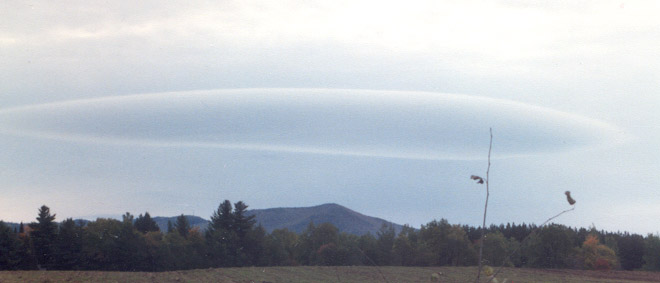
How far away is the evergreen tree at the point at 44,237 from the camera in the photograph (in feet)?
193

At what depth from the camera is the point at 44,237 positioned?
2356 inches

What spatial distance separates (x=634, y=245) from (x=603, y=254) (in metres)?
16.3

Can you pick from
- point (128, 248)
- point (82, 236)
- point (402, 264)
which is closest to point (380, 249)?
point (402, 264)

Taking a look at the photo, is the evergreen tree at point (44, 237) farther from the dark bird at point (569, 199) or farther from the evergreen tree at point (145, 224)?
the dark bird at point (569, 199)

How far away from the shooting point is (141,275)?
37750mm

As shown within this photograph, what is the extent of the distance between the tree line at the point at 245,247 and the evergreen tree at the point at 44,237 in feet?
0.32

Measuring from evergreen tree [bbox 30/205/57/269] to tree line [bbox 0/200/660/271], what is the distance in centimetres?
10

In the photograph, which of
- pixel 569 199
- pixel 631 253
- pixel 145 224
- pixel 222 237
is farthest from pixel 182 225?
pixel 569 199

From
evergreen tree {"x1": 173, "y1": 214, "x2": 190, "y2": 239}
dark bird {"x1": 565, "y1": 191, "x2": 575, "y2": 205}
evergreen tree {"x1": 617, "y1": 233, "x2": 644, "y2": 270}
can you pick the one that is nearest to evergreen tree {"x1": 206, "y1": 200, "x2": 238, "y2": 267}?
evergreen tree {"x1": 173, "y1": 214, "x2": 190, "y2": 239}

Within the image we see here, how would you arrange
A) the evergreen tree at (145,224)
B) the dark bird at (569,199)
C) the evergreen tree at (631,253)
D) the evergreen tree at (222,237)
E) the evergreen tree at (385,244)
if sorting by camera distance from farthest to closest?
the evergreen tree at (631,253) → the evergreen tree at (145,224) → the evergreen tree at (385,244) → the evergreen tree at (222,237) → the dark bird at (569,199)

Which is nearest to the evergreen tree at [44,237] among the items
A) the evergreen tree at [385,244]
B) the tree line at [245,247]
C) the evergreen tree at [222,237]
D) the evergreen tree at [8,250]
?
the tree line at [245,247]

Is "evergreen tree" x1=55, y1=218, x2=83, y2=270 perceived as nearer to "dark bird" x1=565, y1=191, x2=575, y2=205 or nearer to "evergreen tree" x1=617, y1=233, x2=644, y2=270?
"dark bird" x1=565, y1=191, x2=575, y2=205

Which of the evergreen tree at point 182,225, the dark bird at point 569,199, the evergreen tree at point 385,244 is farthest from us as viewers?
the evergreen tree at point 182,225

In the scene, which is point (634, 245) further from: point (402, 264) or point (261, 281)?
point (261, 281)
